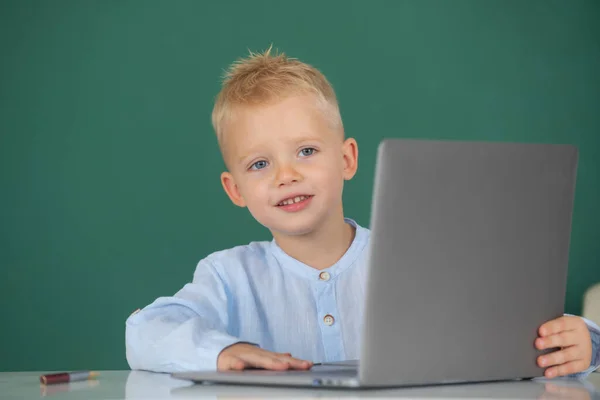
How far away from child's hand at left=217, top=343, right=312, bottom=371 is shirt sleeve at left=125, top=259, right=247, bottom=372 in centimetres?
2

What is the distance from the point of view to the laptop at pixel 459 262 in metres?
0.76

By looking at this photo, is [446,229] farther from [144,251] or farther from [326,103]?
[144,251]

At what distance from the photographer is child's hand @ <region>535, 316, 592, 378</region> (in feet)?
2.95

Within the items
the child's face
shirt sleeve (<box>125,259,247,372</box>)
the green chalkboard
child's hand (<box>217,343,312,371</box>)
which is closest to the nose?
the child's face

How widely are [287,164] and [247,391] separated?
68cm

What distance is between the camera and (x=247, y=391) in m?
0.83

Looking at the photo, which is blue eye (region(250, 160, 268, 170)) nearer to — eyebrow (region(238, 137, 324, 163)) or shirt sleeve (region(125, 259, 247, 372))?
eyebrow (region(238, 137, 324, 163))

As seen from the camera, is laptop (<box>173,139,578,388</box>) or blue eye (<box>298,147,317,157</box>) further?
blue eye (<box>298,147,317,157</box>)

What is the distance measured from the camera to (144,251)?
290 cm

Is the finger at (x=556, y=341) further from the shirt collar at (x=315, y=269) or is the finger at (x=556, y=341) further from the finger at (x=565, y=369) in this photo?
the shirt collar at (x=315, y=269)

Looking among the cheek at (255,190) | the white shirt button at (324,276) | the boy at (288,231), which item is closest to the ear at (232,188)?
the boy at (288,231)

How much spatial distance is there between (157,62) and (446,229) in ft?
7.60

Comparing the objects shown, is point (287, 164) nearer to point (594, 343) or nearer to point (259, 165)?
point (259, 165)

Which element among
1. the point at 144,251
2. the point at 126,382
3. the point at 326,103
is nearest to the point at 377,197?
the point at 126,382
